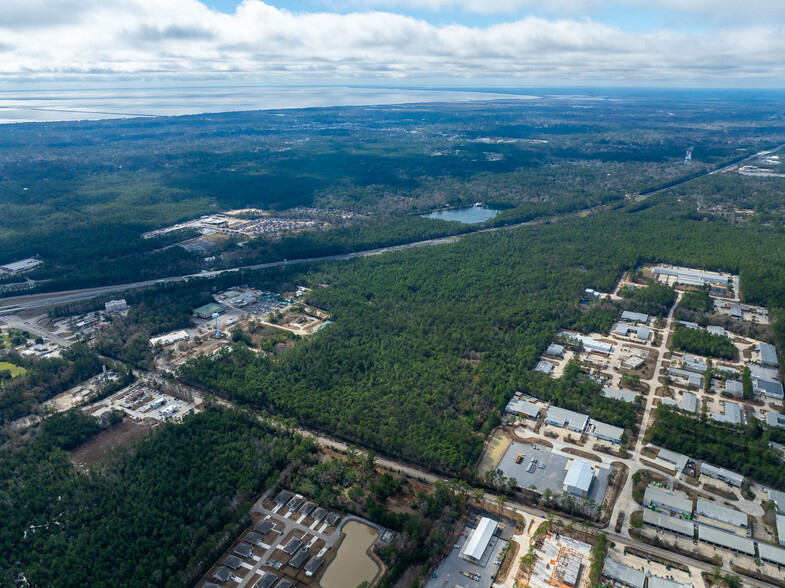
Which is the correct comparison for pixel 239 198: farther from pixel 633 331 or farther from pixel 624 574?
pixel 624 574

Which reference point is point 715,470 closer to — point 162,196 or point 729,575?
point 729,575

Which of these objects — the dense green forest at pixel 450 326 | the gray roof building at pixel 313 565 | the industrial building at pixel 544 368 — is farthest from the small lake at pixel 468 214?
the gray roof building at pixel 313 565

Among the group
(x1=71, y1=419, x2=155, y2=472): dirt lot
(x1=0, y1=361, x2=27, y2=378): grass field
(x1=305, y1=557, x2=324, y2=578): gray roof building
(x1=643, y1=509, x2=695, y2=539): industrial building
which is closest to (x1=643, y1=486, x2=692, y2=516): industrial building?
(x1=643, y1=509, x2=695, y2=539): industrial building

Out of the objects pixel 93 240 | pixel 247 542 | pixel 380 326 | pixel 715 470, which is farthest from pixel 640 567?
pixel 93 240

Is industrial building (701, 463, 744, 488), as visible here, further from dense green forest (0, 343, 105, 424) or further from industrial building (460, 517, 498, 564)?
dense green forest (0, 343, 105, 424)

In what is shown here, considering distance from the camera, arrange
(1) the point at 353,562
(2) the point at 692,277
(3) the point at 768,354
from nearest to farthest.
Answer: (1) the point at 353,562, (3) the point at 768,354, (2) the point at 692,277

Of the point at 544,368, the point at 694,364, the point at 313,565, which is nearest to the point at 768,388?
the point at 694,364
